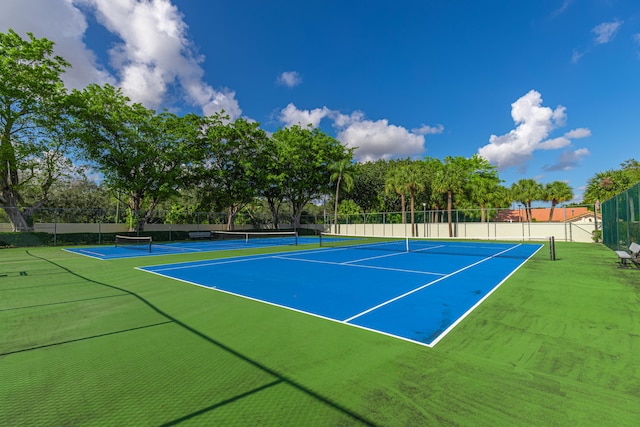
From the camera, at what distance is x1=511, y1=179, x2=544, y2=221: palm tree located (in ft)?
142

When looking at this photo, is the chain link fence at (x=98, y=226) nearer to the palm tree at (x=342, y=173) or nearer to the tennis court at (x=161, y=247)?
the tennis court at (x=161, y=247)

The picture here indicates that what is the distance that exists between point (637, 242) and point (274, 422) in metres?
17.5

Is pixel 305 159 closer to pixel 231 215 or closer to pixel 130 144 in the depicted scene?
pixel 231 215

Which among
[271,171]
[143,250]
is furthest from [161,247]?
[271,171]

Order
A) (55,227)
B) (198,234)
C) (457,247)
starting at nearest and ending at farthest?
(457,247) → (55,227) → (198,234)

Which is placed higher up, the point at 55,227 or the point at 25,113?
the point at 25,113

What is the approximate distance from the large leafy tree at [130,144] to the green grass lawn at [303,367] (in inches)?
1156

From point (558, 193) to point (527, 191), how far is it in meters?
3.66

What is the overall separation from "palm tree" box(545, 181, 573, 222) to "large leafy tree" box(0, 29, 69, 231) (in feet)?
188

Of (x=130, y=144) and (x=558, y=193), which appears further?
(x=558, y=193)

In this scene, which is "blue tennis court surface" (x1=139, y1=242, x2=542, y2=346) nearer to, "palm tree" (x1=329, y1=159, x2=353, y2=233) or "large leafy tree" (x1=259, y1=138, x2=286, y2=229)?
"large leafy tree" (x1=259, y1=138, x2=286, y2=229)

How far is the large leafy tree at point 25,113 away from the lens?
1021 inches

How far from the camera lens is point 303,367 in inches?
160

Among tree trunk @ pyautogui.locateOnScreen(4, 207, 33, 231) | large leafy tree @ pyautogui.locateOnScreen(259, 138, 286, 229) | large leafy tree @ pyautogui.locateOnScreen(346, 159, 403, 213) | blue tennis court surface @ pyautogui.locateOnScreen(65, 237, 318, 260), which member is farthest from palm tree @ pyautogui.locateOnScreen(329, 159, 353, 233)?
tree trunk @ pyautogui.locateOnScreen(4, 207, 33, 231)
